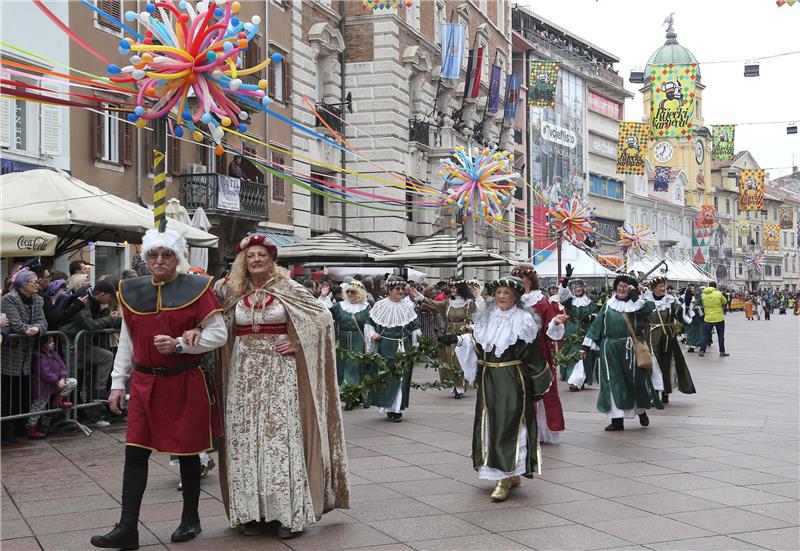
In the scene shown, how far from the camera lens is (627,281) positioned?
36.5ft

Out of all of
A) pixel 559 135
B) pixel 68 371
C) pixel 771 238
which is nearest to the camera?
pixel 68 371

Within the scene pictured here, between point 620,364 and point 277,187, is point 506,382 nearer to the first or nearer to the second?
point 620,364

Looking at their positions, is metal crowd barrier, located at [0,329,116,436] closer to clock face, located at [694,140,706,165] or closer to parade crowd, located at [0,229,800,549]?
parade crowd, located at [0,229,800,549]

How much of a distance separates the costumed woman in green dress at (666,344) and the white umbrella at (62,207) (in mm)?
6542

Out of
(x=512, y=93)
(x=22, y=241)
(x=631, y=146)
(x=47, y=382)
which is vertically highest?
(x=512, y=93)

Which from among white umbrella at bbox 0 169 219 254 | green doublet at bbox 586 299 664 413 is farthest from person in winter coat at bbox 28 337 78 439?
green doublet at bbox 586 299 664 413

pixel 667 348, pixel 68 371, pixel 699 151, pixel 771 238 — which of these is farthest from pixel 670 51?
pixel 68 371

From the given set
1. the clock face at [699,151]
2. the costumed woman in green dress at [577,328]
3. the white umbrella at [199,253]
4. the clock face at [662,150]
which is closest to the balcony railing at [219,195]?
the white umbrella at [199,253]

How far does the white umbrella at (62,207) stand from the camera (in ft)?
36.0

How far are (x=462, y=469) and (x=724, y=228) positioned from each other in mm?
94460

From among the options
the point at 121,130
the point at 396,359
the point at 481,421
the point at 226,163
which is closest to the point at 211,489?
the point at 481,421

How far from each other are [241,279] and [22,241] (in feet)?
15.3

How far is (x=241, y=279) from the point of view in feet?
20.8

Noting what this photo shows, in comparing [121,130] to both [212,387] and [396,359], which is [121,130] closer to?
[396,359]
